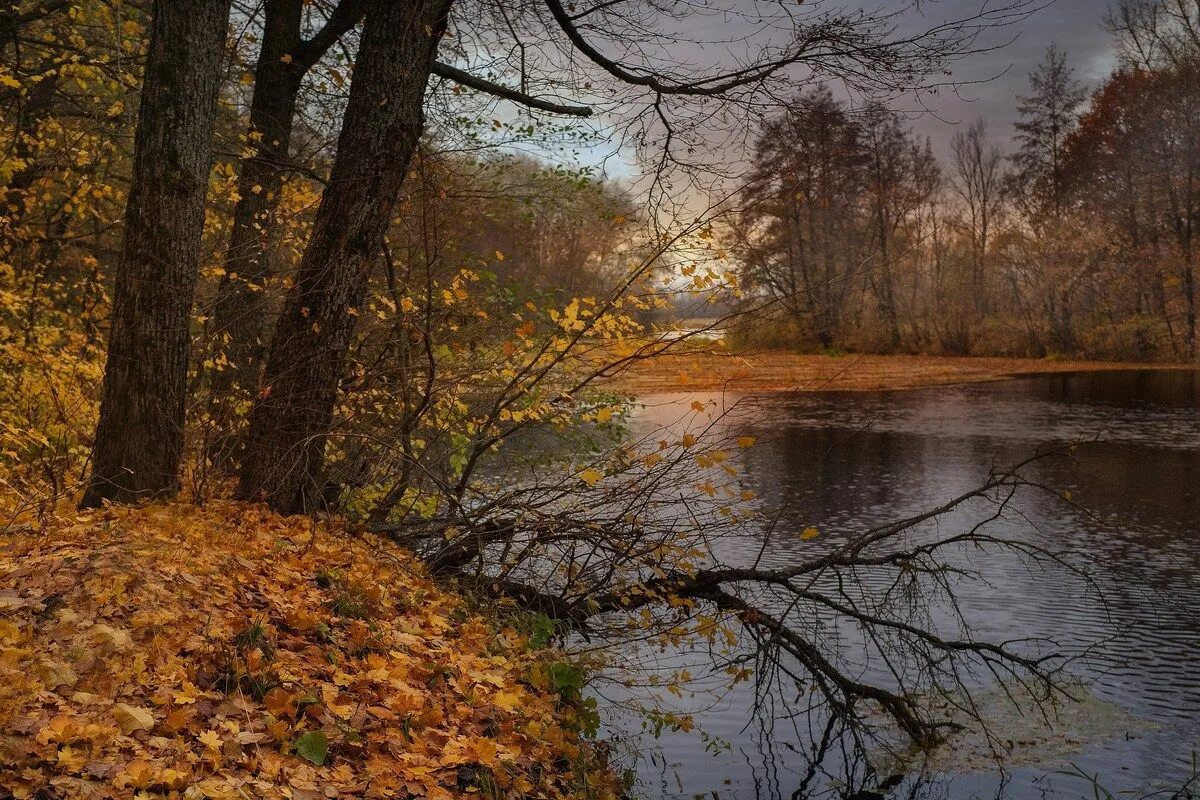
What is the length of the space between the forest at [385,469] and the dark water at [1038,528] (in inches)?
11.3

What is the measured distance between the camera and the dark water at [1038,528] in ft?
20.9

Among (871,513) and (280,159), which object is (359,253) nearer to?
(280,159)

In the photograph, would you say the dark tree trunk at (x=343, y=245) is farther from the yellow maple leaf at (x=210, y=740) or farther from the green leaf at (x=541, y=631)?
the yellow maple leaf at (x=210, y=740)

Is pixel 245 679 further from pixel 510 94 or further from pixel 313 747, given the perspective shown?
pixel 510 94

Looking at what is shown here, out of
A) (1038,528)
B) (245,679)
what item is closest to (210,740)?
(245,679)

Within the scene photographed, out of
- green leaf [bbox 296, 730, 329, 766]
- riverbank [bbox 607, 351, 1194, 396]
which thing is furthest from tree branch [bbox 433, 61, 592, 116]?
riverbank [bbox 607, 351, 1194, 396]

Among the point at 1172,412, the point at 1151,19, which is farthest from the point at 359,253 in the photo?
the point at 1151,19

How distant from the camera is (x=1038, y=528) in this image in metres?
10.1

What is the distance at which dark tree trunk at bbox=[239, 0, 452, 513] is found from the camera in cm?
640

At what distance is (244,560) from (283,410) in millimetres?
1447

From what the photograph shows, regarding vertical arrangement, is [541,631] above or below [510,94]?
below

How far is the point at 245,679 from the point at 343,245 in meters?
3.22

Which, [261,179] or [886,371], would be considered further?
[886,371]

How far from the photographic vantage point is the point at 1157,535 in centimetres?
1169
